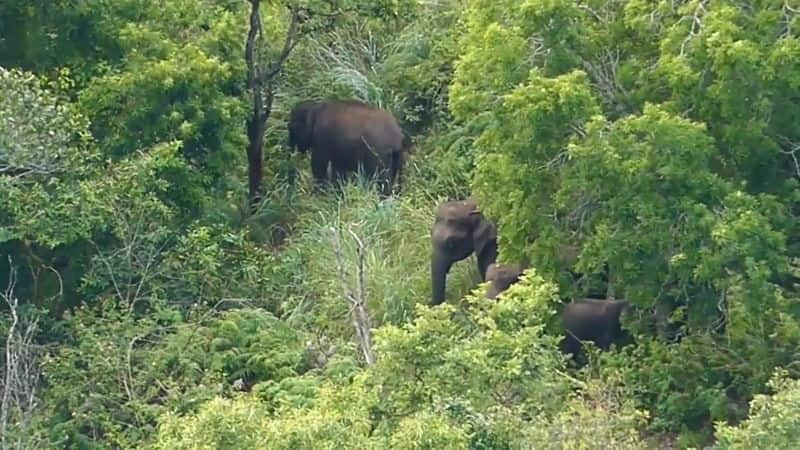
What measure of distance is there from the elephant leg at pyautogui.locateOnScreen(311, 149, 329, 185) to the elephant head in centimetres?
14

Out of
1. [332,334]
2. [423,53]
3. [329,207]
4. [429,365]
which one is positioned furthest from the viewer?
[423,53]

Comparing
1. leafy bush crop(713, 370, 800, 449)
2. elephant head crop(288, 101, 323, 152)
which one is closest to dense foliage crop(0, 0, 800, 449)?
leafy bush crop(713, 370, 800, 449)

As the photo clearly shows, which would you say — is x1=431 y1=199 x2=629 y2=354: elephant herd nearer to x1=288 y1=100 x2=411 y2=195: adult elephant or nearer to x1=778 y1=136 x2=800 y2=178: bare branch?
x1=778 y1=136 x2=800 y2=178: bare branch

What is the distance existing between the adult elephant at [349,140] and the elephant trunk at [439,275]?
273cm

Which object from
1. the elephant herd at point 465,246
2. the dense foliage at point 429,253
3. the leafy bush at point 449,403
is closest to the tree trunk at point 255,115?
the dense foliage at point 429,253

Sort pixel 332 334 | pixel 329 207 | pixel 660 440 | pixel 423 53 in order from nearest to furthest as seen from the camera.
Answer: pixel 660 440
pixel 332 334
pixel 329 207
pixel 423 53

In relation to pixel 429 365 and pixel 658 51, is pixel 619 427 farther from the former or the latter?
pixel 658 51

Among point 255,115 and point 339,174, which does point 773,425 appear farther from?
point 339,174

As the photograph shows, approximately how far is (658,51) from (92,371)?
4282 mm

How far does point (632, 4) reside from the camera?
1375cm

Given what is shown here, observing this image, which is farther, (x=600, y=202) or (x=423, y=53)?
(x=423, y=53)

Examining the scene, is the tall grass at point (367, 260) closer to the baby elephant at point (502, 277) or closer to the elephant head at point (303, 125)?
the baby elephant at point (502, 277)

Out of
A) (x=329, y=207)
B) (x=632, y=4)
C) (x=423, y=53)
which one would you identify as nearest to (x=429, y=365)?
(x=632, y=4)

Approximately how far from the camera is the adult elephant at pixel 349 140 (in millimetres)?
18391
